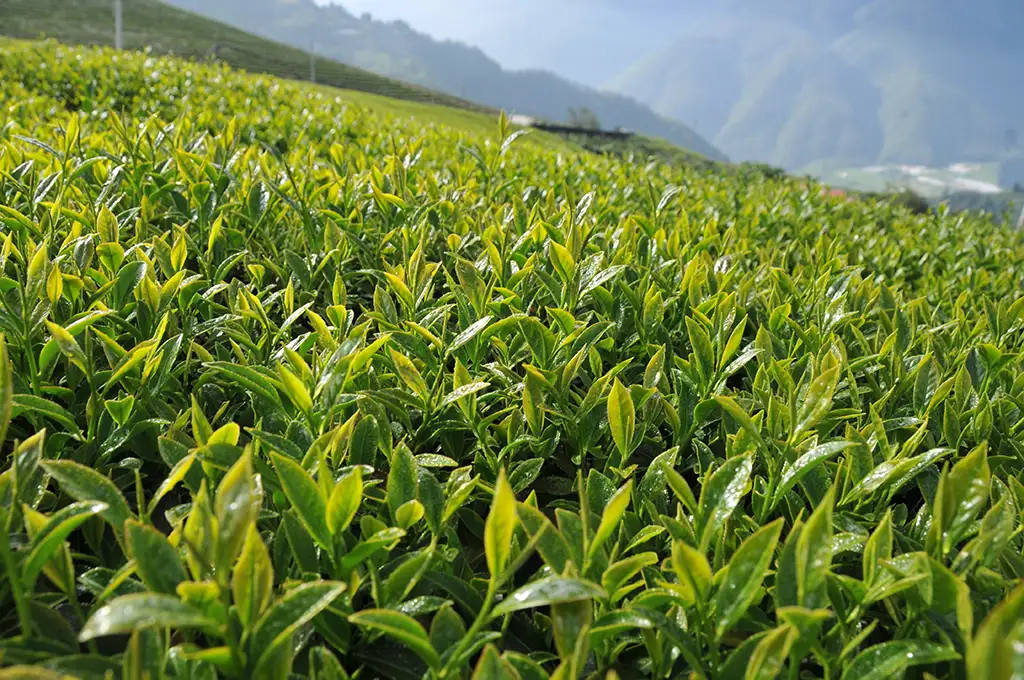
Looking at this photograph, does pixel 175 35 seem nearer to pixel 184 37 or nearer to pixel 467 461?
pixel 184 37

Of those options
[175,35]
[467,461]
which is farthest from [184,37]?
[467,461]

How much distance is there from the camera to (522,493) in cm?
147

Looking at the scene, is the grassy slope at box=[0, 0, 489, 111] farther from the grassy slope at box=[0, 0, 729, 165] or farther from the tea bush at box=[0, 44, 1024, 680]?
the tea bush at box=[0, 44, 1024, 680]

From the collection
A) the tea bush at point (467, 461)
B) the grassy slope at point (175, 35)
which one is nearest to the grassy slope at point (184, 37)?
the grassy slope at point (175, 35)

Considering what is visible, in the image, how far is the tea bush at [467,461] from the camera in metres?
0.88

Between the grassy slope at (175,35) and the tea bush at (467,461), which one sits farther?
the grassy slope at (175,35)

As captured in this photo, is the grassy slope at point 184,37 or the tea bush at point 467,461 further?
the grassy slope at point 184,37

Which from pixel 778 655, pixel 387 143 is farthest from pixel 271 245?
pixel 387 143

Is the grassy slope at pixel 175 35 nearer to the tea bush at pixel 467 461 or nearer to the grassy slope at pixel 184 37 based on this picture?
the grassy slope at pixel 184 37

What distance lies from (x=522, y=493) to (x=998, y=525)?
85cm

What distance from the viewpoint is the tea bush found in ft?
2.87

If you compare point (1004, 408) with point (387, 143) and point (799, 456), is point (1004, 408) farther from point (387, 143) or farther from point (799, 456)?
point (387, 143)

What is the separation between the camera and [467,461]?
4.94 feet

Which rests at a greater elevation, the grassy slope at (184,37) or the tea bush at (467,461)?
the grassy slope at (184,37)
